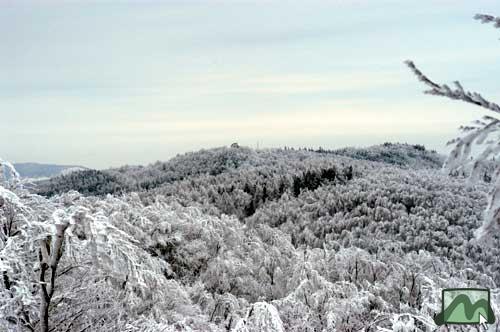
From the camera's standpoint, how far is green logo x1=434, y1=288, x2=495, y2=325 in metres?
3.49

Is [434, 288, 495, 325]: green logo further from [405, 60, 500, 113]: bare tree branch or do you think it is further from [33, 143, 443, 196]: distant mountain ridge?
[33, 143, 443, 196]: distant mountain ridge

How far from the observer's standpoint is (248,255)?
35625mm

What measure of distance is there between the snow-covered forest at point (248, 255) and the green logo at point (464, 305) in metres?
0.34

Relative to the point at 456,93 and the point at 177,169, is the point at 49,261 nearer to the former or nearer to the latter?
the point at 456,93

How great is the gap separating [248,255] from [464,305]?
3252 centimetres

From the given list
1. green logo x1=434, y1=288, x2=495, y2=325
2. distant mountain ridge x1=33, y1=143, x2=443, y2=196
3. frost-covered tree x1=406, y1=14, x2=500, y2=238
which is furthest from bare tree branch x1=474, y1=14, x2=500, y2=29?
distant mountain ridge x1=33, y1=143, x2=443, y2=196

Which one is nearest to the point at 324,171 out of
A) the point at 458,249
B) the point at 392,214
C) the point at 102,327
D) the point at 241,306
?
the point at 392,214

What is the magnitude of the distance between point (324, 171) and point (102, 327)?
93659 mm

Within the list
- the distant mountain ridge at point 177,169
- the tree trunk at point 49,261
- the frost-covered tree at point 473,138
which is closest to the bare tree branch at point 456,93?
the frost-covered tree at point 473,138

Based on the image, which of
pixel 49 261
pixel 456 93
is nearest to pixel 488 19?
pixel 456 93

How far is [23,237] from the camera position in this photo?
7641 millimetres

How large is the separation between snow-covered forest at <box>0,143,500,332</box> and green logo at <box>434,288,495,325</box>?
1.12 feet

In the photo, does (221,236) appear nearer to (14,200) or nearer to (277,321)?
(277,321)

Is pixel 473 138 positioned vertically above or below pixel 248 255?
above
